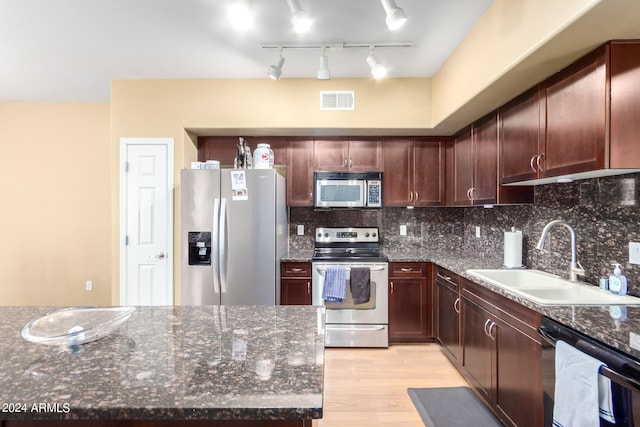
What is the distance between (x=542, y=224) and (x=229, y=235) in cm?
248

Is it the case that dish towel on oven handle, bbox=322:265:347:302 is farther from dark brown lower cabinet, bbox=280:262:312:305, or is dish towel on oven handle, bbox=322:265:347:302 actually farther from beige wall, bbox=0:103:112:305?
beige wall, bbox=0:103:112:305

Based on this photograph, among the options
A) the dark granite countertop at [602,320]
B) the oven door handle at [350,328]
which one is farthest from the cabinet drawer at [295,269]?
the dark granite countertop at [602,320]

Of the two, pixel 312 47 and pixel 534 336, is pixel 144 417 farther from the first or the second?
pixel 312 47

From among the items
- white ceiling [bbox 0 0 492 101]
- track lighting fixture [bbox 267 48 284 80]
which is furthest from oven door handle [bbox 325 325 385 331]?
white ceiling [bbox 0 0 492 101]

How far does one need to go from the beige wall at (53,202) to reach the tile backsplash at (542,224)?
2494 mm

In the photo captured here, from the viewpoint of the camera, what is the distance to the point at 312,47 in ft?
8.02

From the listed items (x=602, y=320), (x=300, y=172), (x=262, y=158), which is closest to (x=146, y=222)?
(x=262, y=158)

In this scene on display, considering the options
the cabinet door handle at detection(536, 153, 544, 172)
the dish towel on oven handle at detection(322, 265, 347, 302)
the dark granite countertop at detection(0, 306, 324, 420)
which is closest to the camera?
the dark granite countertop at detection(0, 306, 324, 420)

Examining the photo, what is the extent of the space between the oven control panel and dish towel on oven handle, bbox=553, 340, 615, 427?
2.21 metres

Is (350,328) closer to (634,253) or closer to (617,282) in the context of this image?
(617,282)

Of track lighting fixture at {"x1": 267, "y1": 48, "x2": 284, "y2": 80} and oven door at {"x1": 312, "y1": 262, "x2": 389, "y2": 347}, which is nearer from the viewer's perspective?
track lighting fixture at {"x1": 267, "y1": 48, "x2": 284, "y2": 80}

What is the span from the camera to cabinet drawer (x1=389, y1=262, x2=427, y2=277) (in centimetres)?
307

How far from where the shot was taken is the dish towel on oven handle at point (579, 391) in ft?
3.72

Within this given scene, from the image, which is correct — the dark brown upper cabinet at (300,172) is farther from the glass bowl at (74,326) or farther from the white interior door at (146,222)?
the glass bowl at (74,326)
